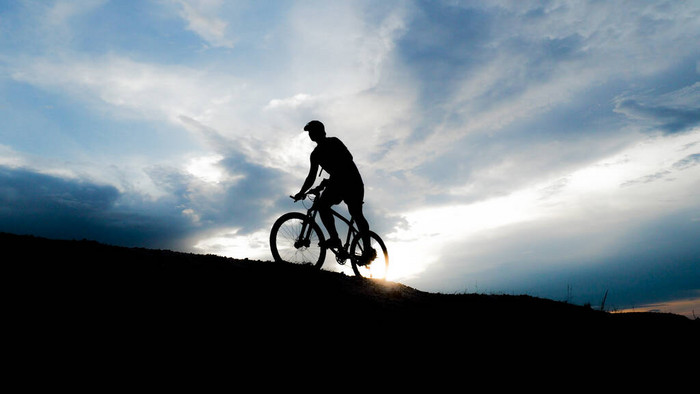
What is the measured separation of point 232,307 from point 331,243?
328cm

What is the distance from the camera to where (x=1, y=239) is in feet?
20.6

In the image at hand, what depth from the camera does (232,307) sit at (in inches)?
185

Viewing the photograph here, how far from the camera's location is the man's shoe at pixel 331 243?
7.69 metres

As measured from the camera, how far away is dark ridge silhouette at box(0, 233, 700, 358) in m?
4.02

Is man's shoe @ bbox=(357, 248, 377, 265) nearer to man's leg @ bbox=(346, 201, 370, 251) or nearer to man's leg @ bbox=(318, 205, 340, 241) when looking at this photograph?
man's leg @ bbox=(346, 201, 370, 251)

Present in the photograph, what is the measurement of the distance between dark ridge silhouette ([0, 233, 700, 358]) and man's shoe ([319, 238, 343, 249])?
2.45 feet

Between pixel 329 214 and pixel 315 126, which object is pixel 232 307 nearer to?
pixel 329 214

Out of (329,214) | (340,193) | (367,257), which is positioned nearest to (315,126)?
(340,193)

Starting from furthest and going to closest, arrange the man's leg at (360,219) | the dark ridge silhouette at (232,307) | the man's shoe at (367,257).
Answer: the man's shoe at (367,257)
the man's leg at (360,219)
the dark ridge silhouette at (232,307)

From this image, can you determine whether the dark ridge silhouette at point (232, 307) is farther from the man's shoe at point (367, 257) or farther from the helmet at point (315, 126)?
the helmet at point (315, 126)

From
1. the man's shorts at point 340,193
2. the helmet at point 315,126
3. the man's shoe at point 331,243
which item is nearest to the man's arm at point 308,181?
the man's shorts at point 340,193

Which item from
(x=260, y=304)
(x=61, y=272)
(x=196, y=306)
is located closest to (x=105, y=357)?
(x=196, y=306)

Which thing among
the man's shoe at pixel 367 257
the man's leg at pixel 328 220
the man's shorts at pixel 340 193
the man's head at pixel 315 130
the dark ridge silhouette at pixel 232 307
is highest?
the man's head at pixel 315 130

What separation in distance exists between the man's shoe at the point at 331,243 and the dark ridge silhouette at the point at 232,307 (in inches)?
29.3
